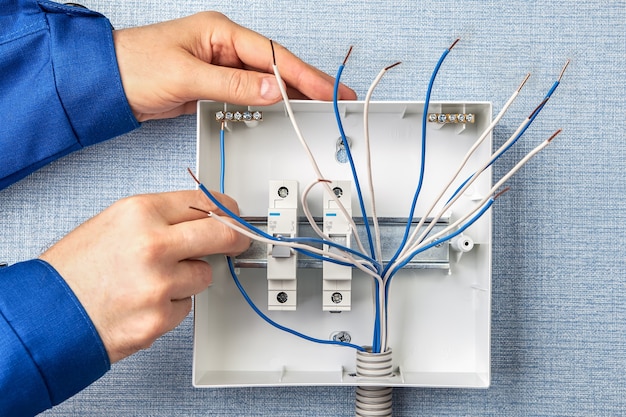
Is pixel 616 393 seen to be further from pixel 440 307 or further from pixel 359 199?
pixel 359 199

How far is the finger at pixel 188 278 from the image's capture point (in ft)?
2.04

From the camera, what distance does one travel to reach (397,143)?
0.78 meters

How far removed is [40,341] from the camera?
1.96ft

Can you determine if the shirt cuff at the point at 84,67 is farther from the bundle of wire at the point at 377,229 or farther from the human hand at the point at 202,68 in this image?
the bundle of wire at the point at 377,229

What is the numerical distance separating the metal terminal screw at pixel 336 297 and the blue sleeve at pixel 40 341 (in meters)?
0.26

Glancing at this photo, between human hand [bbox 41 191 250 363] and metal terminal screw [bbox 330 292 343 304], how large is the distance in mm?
151

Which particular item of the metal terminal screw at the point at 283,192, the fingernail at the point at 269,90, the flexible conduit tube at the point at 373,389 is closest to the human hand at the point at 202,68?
the fingernail at the point at 269,90

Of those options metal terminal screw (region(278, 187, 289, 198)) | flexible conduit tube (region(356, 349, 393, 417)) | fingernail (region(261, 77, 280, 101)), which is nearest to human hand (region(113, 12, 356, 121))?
fingernail (region(261, 77, 280, 101))

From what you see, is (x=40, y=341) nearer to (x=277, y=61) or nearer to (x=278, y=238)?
(x=278, y=238)

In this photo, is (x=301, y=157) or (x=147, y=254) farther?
(x=301, y=157)

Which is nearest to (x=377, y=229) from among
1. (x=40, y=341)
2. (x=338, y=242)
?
(x=338, y=242)

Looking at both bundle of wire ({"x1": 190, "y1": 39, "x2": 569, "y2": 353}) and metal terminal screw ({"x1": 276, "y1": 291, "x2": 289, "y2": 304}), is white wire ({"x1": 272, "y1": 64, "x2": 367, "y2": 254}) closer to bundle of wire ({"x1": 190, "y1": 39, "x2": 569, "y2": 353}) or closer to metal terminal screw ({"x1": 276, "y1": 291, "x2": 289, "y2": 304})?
bundle of wire ({"x1": 190, "y1": 39, "x2": 569, "y2": 353})

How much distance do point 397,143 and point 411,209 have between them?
0.11 m

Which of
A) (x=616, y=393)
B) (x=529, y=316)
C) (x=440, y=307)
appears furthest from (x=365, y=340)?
(x=616, y=393)
